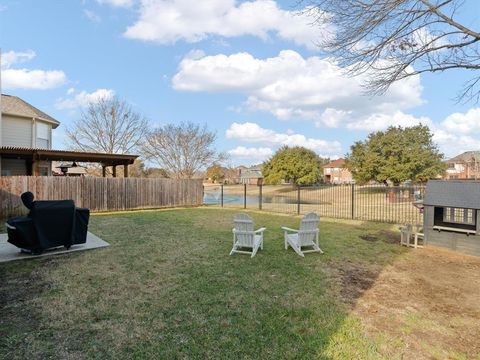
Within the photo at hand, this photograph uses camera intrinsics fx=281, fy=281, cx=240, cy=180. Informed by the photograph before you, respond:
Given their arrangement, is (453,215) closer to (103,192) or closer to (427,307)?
(427,307)

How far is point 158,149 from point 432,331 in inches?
1127

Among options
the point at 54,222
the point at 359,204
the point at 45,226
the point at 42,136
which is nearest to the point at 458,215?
the point at 54,222

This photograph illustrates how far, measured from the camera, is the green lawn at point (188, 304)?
265 centimetres

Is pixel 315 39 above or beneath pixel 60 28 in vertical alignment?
beneath

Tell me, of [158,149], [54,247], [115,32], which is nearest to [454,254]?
[54,247]

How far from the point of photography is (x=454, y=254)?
6145 mm

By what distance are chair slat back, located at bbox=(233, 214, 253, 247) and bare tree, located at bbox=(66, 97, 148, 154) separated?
84.9ft

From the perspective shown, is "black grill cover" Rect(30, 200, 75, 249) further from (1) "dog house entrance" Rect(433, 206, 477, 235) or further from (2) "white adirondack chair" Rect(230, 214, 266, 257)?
(1) "dog house entrance" Rect(433, 206, 477, 235)

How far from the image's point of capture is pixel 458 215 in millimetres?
6992

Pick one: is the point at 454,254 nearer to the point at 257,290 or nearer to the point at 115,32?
the point at 257,290

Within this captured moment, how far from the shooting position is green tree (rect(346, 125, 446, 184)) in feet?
87.4

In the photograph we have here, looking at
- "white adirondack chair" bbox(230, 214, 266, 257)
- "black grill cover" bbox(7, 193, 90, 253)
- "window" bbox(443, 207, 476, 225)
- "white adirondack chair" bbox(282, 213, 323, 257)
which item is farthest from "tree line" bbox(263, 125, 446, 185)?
"black grill cover" bbox(7, 193, 90, 253)

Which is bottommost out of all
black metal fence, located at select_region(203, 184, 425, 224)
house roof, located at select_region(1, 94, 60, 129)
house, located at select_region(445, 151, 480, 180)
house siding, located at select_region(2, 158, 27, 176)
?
black metal fence, located at select_region(203, 184, 425, 224)

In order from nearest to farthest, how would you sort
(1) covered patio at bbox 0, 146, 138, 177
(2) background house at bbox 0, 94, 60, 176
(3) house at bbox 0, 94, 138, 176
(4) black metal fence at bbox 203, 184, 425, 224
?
(1) covered patio at bbox 0, 146, 138, 177
(4) black metal fence at bbox 203, 184, 425, 224
(3) house at bbox 0, 94, 138, 176
(2) background house at bbox 0, 94, 60, 176
